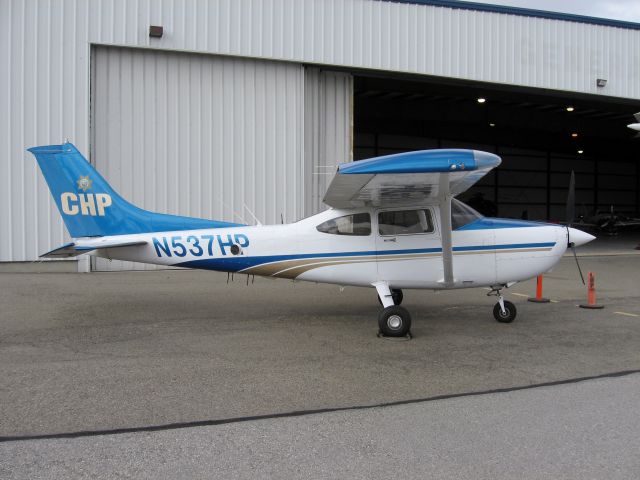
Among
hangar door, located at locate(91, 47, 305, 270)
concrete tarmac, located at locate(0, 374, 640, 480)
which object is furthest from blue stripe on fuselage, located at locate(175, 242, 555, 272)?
hangar door, located at locate(91, 47, 305, 270)

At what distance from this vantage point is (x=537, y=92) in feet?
62.8

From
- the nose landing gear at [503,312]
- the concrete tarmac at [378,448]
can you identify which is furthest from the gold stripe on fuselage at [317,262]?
the concrete tarmac at [378,448]

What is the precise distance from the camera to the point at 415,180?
675 cm

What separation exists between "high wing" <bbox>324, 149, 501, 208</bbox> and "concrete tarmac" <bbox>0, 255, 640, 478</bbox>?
185 cm

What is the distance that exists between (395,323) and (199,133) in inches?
401

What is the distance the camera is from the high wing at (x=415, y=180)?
6.10 meters

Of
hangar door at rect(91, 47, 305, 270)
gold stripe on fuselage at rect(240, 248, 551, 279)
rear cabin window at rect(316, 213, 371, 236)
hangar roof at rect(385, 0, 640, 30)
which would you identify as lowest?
gold stripe on fuselage at rect(240, 248, 551, 279)

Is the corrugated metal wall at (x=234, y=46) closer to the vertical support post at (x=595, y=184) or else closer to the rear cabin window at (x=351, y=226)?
the rear cabin window at (x=351, y=226)

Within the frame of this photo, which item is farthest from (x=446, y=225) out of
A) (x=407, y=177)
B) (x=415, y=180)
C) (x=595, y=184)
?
(x=595, y=184)

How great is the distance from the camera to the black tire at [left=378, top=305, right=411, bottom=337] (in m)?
7.28

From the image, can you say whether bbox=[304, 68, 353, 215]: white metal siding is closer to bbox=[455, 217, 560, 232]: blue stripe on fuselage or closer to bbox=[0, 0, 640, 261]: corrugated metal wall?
bbox=[0, 0, 640, 261]: corrugated metal wall

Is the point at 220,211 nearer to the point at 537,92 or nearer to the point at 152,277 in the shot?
the point at 152,277

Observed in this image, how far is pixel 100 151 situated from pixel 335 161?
22.7 ft

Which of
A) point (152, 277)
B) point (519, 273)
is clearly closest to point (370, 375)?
point (519, 273)
